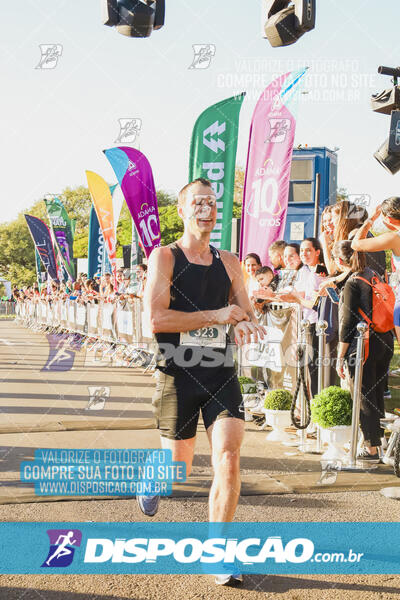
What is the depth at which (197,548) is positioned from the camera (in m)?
4.07

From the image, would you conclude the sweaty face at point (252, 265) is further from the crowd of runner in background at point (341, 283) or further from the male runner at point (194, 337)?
the male runner at point (194, 337)

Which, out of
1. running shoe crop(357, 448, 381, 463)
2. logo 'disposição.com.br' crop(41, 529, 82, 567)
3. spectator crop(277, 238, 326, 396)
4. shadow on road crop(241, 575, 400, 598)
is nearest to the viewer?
shadow on road crop(241, 575, 400, 598)

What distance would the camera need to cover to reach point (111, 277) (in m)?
17.7

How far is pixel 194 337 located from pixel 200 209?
2.33 ft

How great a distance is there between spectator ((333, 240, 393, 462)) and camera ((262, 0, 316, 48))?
225 centimetres

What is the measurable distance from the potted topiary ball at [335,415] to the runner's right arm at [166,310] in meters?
2.83

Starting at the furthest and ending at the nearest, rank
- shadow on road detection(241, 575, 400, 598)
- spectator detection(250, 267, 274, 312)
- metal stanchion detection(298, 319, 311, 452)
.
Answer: spectator detection(250, 267, 274, 312)
metal stanchion detection(298, 319, 311, 452)
shadow on road detection(241, 575, 400, 598)

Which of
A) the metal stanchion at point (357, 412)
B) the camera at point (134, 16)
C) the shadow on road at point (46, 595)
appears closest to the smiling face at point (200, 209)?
the shadow on road at point (46, 595)

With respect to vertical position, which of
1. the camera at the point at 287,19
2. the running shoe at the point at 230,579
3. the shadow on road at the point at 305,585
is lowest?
the shadow on road at the point at 305,585

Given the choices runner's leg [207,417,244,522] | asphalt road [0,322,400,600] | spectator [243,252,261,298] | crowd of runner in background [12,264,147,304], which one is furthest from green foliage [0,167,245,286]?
runner's leg [207,417,244,522]

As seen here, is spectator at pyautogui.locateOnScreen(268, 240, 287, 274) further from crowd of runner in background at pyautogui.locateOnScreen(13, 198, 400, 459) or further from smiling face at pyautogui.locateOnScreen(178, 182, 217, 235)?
smiling face at pyautogui.locateOnScreen(178, 182, 217, 235)

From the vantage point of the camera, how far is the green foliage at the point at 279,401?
288 inches

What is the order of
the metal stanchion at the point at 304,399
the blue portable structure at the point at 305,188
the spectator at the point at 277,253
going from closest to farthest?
the metal stanchion at the point at 304,399
the spectator at the point at 277,253
the blue portable structure at the point at 305,188

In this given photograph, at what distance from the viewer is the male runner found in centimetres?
369
